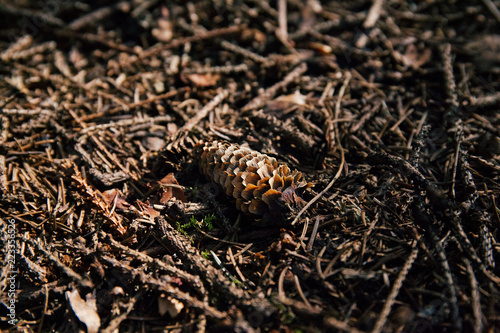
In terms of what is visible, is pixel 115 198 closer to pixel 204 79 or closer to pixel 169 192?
pixel 169 192

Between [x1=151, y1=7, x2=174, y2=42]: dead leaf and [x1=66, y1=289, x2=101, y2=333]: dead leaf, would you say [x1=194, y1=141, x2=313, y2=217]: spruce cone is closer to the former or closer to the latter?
[x1=66, y1=289, x2=101, y2=333]: dead leaf

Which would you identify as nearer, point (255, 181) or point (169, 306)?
point (169, 306)

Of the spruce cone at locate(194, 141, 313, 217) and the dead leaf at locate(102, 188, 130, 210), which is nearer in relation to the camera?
the spruce cone at locate(194, 141, 313, 217)

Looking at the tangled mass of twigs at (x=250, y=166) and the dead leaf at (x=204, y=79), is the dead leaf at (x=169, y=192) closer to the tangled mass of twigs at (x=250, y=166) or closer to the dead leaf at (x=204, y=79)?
the tangled mass of twigs at (x=250, y=166)

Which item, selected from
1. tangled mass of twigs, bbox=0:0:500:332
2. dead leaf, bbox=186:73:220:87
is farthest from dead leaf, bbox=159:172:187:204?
dead leaf, bbox=186:73:220:87

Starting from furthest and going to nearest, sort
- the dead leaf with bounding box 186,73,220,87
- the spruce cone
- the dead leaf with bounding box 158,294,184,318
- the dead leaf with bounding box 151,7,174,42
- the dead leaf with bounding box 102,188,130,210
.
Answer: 1. the dead leaf with bounding box 151,7,174,42
2. the dead leaf with bounding box 186,73,220,87
3. the dead leaf with bounding box 102,188,130,210
4. the spruce cone
5. the dead leaf with bounding box 158,294,184,318

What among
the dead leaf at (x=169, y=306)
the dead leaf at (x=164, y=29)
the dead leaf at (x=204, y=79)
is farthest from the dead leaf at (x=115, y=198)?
the dead leaf at (x=164, y=29)

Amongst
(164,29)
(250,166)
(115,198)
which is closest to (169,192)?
(115,198)
